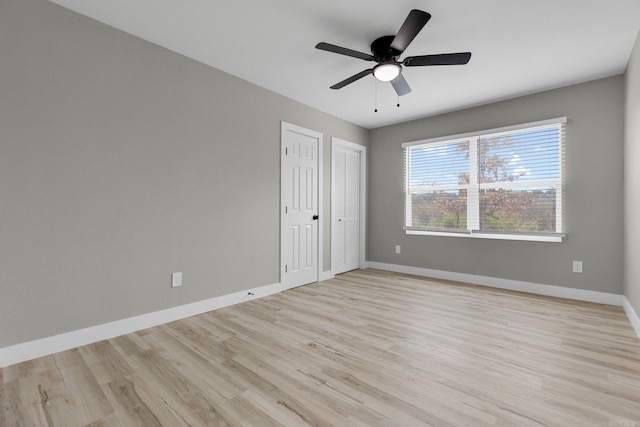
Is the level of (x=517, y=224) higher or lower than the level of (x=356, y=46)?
lower

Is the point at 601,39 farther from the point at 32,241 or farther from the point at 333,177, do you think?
the point at 32,241

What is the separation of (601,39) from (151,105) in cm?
398

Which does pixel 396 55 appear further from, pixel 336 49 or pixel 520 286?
pixel 520 286

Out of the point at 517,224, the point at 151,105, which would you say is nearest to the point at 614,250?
the point at 517,224

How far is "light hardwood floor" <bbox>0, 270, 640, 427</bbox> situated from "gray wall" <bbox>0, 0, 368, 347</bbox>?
1.39ft

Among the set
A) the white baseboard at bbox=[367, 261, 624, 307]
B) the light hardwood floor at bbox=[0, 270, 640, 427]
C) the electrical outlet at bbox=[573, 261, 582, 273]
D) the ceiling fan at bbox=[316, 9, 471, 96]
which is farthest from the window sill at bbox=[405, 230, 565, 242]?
the ceiling fan at bbox=[316, 9, 471, 96]

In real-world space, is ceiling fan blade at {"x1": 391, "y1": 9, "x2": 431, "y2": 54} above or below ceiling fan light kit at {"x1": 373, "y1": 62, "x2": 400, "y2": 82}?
above

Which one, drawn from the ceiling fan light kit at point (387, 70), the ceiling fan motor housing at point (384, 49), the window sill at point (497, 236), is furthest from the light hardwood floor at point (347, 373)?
the ceiling fan motor housing at point (384, 49)

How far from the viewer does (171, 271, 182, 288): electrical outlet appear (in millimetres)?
2771

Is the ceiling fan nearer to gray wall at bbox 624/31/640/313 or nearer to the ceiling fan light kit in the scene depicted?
the ceiling fan light kit

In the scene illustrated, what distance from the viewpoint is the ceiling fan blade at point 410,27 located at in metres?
1.87

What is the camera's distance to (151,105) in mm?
2637

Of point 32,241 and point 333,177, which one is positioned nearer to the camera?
point 32,241

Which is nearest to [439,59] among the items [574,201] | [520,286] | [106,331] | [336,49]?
[336,49]
